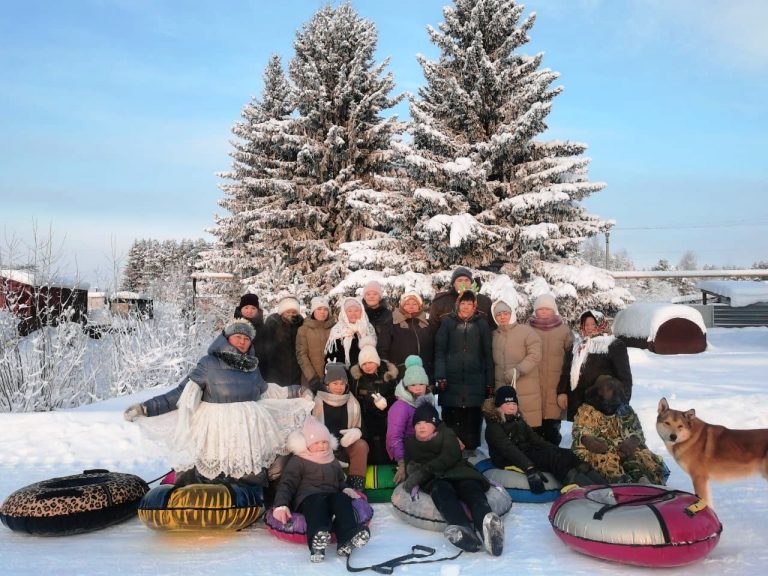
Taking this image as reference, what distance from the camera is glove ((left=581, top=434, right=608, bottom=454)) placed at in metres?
5.38

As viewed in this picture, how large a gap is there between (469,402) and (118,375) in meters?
9.16

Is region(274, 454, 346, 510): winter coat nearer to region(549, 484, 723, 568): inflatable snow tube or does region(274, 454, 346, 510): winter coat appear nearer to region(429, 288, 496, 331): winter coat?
region(549, 484, 723, 568): inflatable snow tube

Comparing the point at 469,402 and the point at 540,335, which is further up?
the point at 540,335

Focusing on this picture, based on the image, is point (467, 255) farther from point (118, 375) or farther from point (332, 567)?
point (332, 567)

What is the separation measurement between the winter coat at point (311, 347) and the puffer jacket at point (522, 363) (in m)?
1.97

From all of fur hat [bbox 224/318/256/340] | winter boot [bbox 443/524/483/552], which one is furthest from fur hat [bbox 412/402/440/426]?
fur hat [bbox 224/318/256/340]

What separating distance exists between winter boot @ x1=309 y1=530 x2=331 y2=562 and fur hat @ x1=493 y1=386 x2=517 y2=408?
93.2 inches

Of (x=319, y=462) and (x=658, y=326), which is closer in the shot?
(x=319, y=462)

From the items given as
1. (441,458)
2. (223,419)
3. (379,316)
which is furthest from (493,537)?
(379,316)

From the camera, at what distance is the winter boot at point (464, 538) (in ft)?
13.8

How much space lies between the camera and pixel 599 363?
607 cm

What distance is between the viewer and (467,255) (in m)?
14.8

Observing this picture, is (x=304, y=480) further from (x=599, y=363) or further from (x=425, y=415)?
(x=599, y=363)

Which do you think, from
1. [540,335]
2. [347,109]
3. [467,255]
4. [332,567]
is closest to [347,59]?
[347,109]
